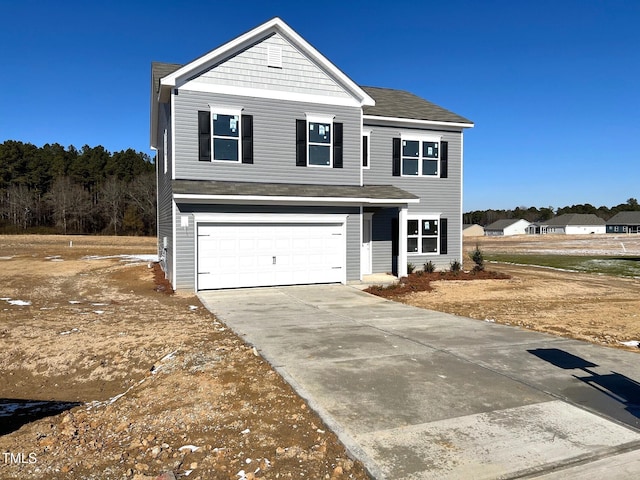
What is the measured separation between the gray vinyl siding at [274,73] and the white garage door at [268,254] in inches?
187

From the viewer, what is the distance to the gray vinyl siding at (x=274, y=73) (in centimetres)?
1508

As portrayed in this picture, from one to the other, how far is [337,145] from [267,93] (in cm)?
304

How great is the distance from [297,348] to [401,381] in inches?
85.5

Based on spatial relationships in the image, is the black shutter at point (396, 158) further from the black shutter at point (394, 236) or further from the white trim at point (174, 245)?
the white trim at point (174, 245)

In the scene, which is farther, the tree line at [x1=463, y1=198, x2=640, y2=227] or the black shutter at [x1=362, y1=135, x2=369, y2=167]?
the tree line at [x1=463, y1=198, x2=640, y2=227]

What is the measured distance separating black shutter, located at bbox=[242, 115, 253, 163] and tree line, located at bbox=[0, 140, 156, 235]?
178ft

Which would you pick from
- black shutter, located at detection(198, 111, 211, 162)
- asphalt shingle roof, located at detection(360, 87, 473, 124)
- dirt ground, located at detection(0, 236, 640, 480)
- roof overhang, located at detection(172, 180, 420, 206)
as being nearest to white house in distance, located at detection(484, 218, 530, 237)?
asphalt shingle roof, located at detection(360, 87, 473, 124)

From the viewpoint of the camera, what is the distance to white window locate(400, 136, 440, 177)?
1902cm

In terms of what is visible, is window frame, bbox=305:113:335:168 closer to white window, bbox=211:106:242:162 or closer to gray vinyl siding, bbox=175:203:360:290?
gray vinyl siding, bbox=175:203:360:290

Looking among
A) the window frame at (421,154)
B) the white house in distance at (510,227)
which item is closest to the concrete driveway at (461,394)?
the window frame at (421,154)

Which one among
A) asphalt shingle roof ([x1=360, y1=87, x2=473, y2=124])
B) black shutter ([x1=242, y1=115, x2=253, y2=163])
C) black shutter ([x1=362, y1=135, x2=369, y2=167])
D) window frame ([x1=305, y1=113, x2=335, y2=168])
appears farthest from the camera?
asphalt shingle roof ([x1=360, y1=87, x2=473, y2=124])

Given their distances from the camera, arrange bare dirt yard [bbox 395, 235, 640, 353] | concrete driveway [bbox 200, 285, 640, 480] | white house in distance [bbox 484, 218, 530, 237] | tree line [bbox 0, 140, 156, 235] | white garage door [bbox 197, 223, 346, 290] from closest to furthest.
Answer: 1. concrete driveway [bbox 200, 285, 640, 480]
2. bare dirt yard [bbox 395, 235, 640, 353]
3. white garage door [bbox 197, 223, 346, 290]
4. tree line [bbox 0, 140, 156, 235]
5. white house in distance [bbox 484, 218, 530, 237]

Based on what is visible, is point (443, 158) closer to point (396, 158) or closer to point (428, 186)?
point (428, 186)

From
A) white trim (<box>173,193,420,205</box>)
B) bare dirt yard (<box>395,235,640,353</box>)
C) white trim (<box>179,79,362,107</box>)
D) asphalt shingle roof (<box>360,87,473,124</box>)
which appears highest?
asphalt shingle roof (<box>360,87,473,124</box>)
